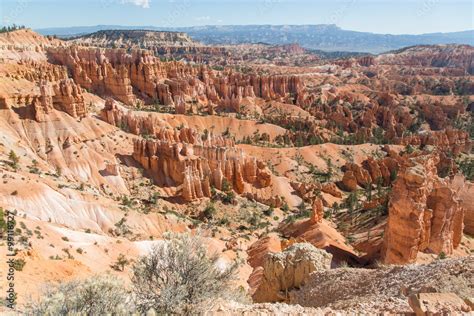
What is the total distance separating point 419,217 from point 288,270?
12262 millimetres

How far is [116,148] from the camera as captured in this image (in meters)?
52.0

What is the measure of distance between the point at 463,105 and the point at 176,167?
3856 inches

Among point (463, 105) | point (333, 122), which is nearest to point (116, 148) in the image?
point (333, 122)

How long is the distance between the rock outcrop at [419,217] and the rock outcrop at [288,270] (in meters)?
9.30

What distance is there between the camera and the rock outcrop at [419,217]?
25656 mm

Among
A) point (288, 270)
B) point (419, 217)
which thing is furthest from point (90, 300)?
point (419, 217)

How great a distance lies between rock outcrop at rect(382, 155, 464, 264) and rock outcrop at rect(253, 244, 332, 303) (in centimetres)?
930

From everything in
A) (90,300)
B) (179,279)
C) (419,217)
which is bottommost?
(419,217)

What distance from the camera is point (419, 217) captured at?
84.9 ft

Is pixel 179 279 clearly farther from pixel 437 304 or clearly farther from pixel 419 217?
pixel 419 217

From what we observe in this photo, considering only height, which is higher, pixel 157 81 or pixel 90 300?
pixel 157 81

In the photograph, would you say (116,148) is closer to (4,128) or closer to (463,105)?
(4,128)

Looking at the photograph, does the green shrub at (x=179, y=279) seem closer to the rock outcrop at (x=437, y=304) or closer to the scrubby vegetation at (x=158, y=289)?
the scrubby vegetation at (x=158, y=289)

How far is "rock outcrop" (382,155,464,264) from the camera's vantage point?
25.7 meters
